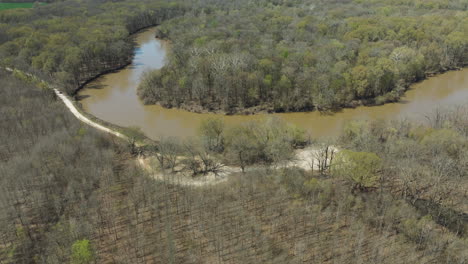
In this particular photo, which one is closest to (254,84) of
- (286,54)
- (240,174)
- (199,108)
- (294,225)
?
(199,108)

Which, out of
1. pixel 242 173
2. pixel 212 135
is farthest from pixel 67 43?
pixel 242 173

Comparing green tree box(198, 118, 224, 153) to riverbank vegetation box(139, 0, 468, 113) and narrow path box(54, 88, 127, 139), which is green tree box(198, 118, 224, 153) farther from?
riverbank vegetation box(139, 0, 468, 113)

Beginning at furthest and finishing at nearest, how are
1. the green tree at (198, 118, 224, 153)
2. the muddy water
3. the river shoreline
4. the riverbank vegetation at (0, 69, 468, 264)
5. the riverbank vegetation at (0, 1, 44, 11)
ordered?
the riverbank vegetation at (0, 1, 44, 11)
the river shoreline
the muddy water
the green tree at (198, 118, 224, 153)
the riverbank vegetation at (0, 69, 468, 264)

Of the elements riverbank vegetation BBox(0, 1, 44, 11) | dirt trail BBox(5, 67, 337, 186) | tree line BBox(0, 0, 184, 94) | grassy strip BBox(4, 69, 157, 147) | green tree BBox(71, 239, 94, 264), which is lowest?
dirt trail BBox(5, 67, 337, 186)

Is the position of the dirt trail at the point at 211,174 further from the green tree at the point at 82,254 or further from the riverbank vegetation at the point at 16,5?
the riverbank vegetation at the point at 16,5

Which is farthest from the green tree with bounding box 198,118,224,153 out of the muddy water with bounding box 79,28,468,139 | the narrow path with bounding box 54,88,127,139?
the narrow path with bounding box 54,88,127,139

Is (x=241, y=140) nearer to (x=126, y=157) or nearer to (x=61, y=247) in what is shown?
(x=126, y=157)
